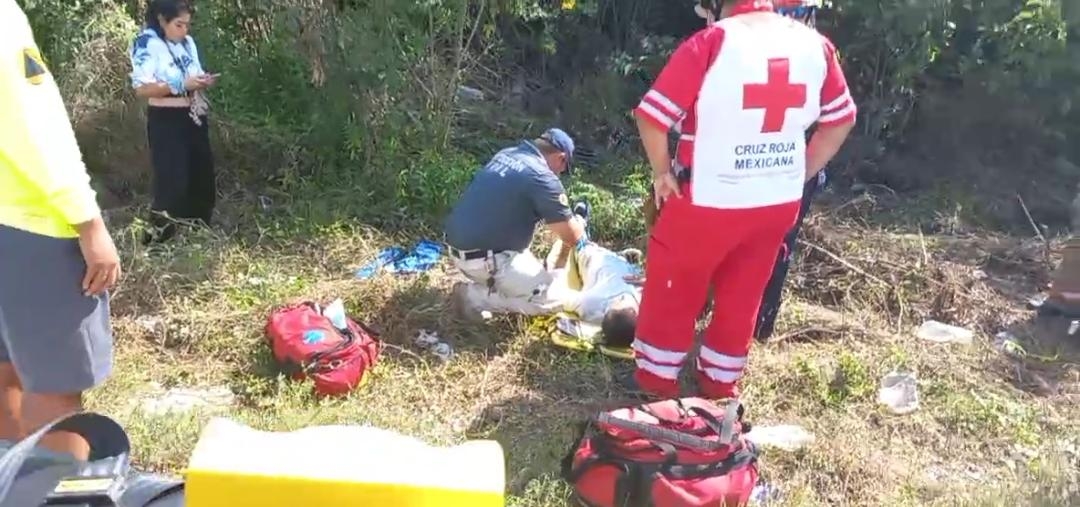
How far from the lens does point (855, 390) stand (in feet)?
14.3

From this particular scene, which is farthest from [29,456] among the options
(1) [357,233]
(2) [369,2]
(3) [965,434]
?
(2) [369,2]

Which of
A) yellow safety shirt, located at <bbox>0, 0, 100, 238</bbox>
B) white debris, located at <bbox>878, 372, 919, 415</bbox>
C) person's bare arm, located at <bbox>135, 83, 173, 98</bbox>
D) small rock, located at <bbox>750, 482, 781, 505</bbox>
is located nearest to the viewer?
yellow safety shirt, located at <bbox>0, 0, 100, 238</bbox>

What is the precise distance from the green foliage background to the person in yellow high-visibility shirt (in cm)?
332

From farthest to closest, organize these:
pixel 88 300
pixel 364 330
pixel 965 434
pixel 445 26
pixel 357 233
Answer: pixel 445 26, pixel 357 233, pixel 364 330, pixel 965 434, pixel 88 300

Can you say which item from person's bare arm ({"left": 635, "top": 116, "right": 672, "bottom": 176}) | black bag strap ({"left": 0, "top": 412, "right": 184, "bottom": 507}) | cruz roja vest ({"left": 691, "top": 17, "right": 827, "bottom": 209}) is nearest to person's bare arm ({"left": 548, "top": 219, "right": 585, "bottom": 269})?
person's bare arm ({"left": 635, "top": 116, "right": 672, "bottom": 176})

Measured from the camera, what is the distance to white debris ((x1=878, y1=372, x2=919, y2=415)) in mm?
4285

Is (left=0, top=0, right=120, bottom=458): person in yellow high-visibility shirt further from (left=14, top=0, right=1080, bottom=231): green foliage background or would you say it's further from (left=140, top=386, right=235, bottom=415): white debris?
(left=14, top=0, right=1080, bottom=231): green foliage background

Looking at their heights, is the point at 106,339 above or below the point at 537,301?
above

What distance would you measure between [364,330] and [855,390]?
2.13 meters

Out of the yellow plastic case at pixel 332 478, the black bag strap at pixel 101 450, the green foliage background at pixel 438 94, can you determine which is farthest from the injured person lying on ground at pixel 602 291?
the yellow plastic case at pixel 332 478

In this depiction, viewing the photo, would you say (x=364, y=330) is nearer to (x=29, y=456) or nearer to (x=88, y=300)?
(x=88, y=300)

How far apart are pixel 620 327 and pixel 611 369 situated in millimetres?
203

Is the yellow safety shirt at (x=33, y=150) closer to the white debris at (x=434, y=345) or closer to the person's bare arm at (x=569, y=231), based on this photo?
the white debris at (x=434, y=345)

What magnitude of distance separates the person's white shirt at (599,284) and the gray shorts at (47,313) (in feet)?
8.19
